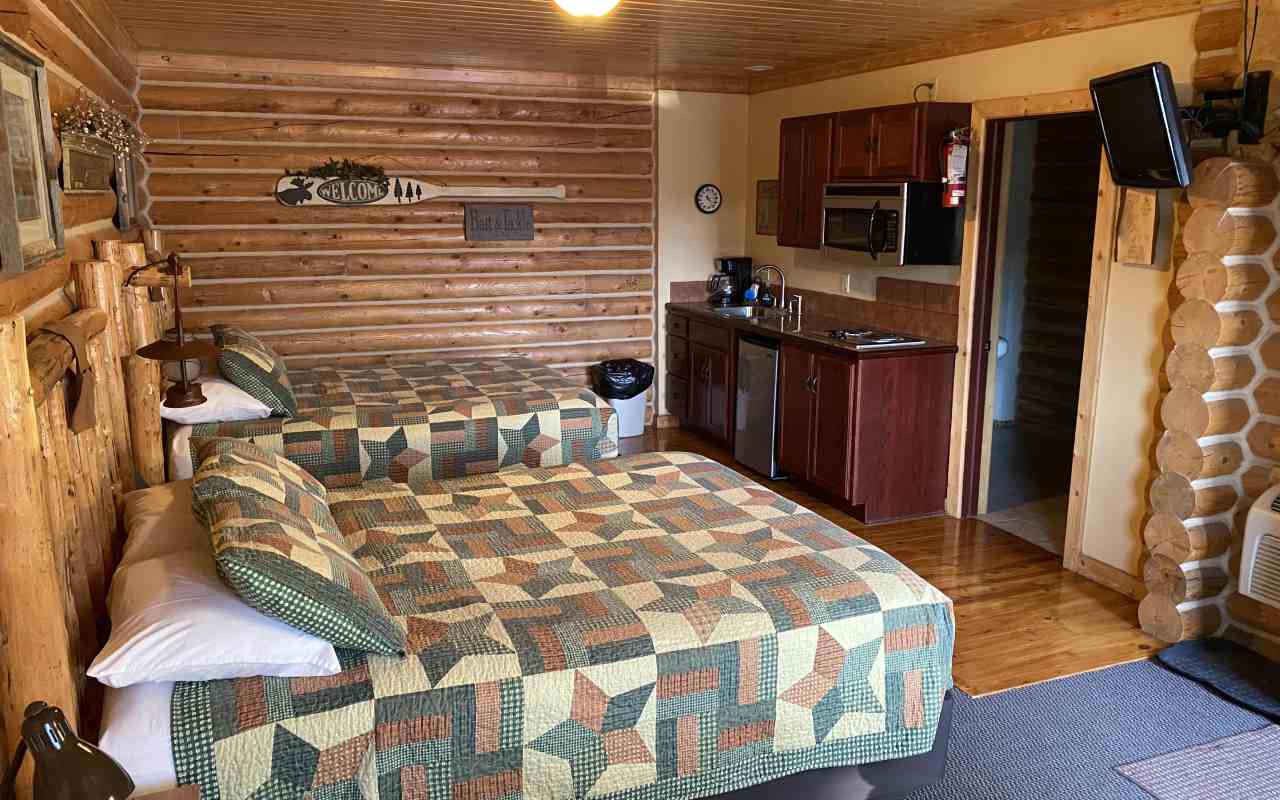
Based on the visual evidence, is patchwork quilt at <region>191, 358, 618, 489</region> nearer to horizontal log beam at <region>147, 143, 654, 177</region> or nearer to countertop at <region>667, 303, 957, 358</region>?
countertop at <region>667, 303, 957, 358</region>

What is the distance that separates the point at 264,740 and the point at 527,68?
17.5ft

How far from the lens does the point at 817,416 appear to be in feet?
18.1

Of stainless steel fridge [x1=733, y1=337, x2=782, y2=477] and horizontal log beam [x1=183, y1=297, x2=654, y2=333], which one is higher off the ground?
horizontal log beam [x1=183, y1=297, x2=654, y2=333]

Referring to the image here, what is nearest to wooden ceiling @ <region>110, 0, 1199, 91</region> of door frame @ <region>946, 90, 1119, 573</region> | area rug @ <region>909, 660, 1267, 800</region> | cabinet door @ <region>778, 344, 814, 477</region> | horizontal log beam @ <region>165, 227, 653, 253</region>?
door frame @ <region>946, 90, 1119, 573</region>

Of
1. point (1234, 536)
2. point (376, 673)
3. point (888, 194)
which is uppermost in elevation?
point (888, 194)

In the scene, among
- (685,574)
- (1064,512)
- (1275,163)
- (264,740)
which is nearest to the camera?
(264,740)

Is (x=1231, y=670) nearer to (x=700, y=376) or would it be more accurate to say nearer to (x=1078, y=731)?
(x=1078, y=731)

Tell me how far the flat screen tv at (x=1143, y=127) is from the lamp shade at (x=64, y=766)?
148 inches

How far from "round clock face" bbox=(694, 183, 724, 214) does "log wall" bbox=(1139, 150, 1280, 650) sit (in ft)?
12.5

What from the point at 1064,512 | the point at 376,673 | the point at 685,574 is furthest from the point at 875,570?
the point at 1064,512

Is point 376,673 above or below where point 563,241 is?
below

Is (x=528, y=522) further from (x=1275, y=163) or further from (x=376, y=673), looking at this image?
(x=1275, y=163)

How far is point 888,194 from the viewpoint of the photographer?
5.20 metres

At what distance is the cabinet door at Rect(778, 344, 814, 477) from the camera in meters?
5.59
